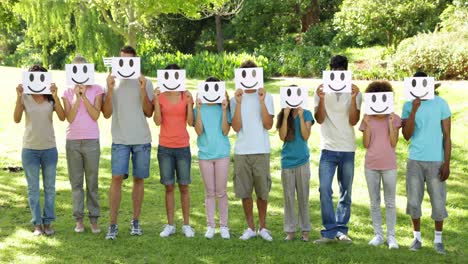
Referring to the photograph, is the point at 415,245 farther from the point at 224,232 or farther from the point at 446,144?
the point at 224,232

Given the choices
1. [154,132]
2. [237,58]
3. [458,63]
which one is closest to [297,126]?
[154,132]

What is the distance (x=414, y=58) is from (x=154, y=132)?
25.2 feet

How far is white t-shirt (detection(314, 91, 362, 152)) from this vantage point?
6.09m

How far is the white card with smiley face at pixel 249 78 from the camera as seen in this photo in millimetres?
6094

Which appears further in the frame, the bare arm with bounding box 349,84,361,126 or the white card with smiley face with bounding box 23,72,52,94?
the white card with smiley face with bounding box 23,72,52,94

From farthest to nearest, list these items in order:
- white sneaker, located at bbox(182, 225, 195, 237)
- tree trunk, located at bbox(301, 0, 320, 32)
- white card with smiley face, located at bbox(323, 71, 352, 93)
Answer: tree trunk, located at bbox(301, 0, 320, 32)
white sneaker, located at bbox(182, 225, 195, 237)
white card with smiley face, located at bbox(323, 71, 352, 93)

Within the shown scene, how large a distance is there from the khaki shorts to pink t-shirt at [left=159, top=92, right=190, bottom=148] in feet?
1.85

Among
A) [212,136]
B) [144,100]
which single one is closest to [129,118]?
[144,100]

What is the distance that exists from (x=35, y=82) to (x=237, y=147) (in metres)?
1.97

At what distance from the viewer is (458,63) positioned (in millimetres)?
16469

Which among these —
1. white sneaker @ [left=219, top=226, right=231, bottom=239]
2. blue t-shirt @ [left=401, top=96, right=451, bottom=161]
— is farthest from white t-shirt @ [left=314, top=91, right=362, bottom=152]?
white sneaker @ [left=219, top=226, right=231, bottom=239]

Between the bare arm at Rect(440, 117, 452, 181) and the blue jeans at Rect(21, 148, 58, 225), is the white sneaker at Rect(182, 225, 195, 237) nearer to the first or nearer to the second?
the blue jeans at Rect(21, 148, 58, 225)

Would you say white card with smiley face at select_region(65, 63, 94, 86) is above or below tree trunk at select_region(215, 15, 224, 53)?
below

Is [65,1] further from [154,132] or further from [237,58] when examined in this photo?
[154,132]
